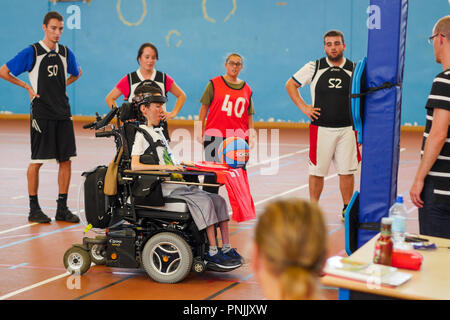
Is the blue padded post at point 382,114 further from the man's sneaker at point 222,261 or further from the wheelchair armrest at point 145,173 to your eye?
the wheelchair armrest at point 145,173

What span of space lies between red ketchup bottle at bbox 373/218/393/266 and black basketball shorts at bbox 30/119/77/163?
186 inches

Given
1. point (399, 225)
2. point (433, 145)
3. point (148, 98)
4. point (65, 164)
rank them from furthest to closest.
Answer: point (65, 164) < point (148, 98) < point (433, 145) < point (399, 225)

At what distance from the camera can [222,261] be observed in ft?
16.2

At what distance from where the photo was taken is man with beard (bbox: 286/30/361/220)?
6871 mm

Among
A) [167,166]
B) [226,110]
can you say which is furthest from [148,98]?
[226,110]

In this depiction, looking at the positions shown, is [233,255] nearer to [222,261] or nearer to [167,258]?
[222,261]

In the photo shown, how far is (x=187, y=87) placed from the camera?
62.4 ft

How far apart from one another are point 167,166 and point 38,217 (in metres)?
2.52

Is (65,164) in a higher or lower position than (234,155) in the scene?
lower

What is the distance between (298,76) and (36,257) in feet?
11.0

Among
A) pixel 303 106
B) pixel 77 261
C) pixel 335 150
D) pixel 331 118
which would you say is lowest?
pixel 77 261

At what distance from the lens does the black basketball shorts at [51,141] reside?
7000 mm

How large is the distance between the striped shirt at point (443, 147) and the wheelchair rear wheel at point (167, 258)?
6.11 ft
